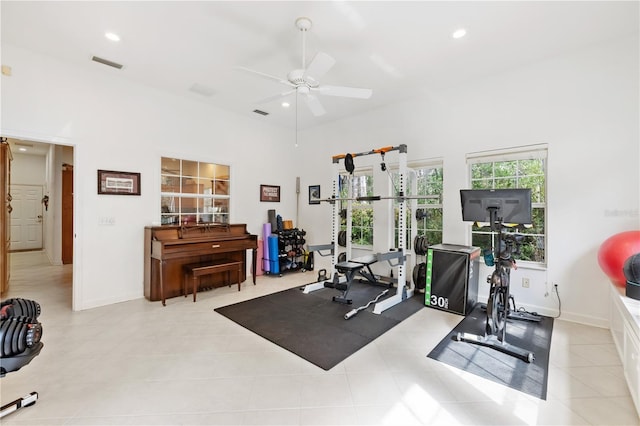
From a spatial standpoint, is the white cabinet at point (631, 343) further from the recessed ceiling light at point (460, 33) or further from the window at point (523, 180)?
the recessed ceiling light at point (460, 33)

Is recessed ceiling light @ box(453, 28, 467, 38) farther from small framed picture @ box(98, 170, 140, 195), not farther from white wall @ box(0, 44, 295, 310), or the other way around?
small framed picture @ box(98, 170, 140, 195)

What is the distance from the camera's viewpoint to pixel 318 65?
267 centimetres

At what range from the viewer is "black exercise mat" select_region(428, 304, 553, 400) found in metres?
2.21

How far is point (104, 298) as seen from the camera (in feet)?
12.9

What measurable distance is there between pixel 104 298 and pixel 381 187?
4.73m

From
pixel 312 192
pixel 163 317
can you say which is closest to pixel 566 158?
pixel 312 192

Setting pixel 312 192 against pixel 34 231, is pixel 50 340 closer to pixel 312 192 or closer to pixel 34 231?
pixel 312 192

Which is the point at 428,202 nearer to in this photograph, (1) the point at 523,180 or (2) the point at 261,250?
(1) the point at 523,180

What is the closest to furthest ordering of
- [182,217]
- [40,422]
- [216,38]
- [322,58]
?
1. [40,422]
2. [322,58]
3. [216,38]
4. [182,217]

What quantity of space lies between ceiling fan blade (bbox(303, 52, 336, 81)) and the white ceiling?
478mm

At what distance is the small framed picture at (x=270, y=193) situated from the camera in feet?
19.4

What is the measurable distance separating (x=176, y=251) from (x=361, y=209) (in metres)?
3.42

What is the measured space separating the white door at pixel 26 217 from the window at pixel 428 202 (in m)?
10.8

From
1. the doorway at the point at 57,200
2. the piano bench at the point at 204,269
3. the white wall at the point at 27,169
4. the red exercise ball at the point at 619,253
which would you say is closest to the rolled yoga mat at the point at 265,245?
the piano bench at the point at 204,269
